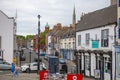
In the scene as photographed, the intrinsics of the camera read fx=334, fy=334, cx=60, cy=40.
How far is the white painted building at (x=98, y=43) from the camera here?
35.1 meters

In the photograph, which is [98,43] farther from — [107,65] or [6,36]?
[6,36]

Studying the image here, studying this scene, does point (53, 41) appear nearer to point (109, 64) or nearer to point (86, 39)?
point (86, 39)

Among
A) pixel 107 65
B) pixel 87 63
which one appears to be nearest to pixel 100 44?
pixel 107 65

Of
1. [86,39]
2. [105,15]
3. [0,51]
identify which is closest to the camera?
[105,15]

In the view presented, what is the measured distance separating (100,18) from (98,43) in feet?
15.4

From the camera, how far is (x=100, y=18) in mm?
41562

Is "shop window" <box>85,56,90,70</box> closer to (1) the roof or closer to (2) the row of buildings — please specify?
(2) the row of buildings

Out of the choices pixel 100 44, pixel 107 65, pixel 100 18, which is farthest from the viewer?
pixel 100 18

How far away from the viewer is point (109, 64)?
116ft

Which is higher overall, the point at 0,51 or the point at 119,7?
the point at 119,7

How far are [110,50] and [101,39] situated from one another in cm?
346

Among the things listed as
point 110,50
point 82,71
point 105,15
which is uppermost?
point 105,15

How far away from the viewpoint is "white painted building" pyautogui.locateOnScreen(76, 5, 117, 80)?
1381 inches

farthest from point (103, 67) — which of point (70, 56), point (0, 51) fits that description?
point (70, 56)
